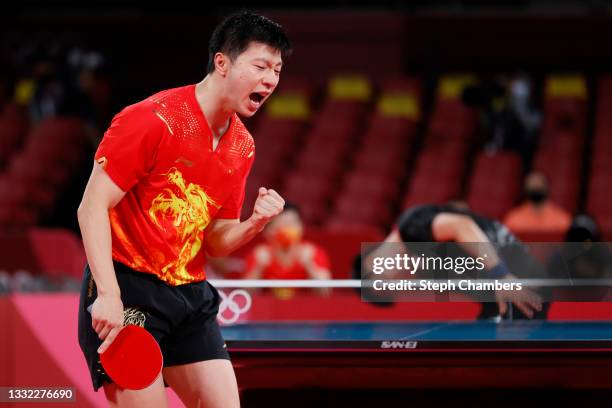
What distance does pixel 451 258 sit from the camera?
336 centimetres

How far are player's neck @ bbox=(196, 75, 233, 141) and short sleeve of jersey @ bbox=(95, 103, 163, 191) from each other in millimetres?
174

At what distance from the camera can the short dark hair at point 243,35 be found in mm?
2809

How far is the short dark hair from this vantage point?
2809 millimetres

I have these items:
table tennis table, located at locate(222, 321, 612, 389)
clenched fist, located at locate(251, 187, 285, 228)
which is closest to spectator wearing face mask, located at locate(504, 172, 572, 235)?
table tennis table, located at locate(222, 321, 612, 389)

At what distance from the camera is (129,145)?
8.76 feet

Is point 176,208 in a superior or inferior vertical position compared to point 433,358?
superior

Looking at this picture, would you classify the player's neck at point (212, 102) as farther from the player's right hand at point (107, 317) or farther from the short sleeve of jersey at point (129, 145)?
the player's right hand at point (107, 317)

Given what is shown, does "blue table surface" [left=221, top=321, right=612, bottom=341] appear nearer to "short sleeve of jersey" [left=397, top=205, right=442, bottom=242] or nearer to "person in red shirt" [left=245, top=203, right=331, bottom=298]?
"short sleeve of jersey" [left=397, top=205, right=442, bottom=242]

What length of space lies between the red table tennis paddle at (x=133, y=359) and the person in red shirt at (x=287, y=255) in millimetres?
3777

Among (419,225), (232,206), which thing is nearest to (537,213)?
(419,225)

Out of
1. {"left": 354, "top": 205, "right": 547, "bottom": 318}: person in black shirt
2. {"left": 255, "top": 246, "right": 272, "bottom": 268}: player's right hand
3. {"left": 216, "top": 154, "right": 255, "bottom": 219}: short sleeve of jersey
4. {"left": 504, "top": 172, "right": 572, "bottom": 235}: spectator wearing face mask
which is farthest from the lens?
{"left": 504, "top": 172, "right": 572, "bottom": 235}: spectator wearing face mask

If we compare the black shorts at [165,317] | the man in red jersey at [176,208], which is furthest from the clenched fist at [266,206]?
the black shorts at [165,317]

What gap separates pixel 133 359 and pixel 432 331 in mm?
1245

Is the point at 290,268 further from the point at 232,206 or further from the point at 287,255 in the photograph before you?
the point at 232,206
